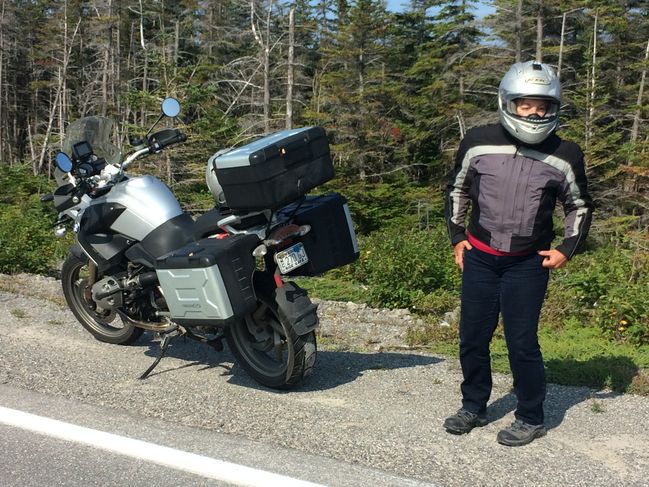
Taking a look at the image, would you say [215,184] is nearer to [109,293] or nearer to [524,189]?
[109,293]

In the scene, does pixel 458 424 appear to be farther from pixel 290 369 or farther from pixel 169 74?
pixel 169 74

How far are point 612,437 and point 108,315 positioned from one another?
4.33 metres

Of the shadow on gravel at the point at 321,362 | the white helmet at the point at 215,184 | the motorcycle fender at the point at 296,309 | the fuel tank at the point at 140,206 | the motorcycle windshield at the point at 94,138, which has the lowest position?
the shadow on gravel at the point at 321,362

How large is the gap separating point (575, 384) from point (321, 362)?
6.29 feet

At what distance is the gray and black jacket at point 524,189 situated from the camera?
3910 mm

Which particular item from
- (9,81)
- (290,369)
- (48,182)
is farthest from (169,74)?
(9,81)

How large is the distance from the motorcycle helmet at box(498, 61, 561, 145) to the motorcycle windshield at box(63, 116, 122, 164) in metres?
3.61

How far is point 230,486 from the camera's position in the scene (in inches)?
134

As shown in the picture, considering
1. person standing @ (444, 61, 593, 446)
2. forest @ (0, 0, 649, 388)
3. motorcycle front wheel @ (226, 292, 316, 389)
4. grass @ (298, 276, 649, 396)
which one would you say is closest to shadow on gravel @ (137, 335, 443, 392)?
motorcycle front wheel @ (226, 292, 316, 389)

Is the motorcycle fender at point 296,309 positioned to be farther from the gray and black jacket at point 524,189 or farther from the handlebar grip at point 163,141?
the handlebar grip at point 163,141

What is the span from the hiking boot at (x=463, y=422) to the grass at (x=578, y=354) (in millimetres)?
1156

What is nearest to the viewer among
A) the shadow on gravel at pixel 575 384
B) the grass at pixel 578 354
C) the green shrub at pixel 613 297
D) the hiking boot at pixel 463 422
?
the hiking boot at pixel 463 422

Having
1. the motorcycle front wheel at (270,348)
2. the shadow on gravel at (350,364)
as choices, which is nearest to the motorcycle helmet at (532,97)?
the motorcycle front wheel at (270,348)

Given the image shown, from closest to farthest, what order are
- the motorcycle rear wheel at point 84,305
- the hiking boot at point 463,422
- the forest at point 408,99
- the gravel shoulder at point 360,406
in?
1. the gravel shoulder at point 360,406
2. the hiking boot at point 463,422
3. the motorcycle rear wheel at point 84,305
4. the forest at point 408,99
